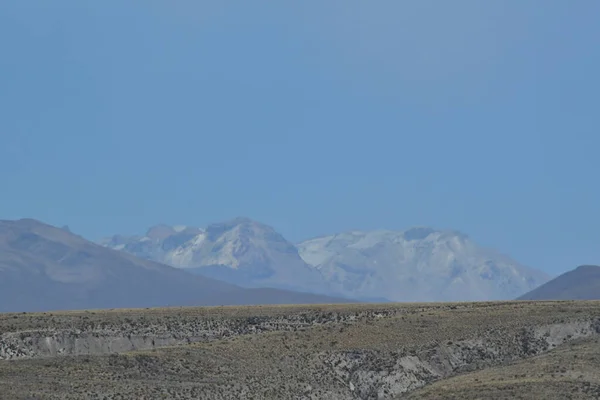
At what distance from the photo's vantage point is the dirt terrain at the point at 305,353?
89.1 meters

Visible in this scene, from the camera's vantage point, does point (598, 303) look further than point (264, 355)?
Yes

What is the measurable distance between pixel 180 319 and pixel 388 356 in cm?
2381

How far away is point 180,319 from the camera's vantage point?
120 meters

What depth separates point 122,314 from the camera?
408 ft

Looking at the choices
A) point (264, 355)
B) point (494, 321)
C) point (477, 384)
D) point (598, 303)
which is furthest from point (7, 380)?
point (598, 303)

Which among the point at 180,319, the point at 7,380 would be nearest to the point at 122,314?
the point at 180,319

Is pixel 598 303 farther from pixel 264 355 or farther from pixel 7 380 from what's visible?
pixel 7 380

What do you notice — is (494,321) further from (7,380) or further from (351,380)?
(7,380)

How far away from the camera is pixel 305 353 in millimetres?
104688

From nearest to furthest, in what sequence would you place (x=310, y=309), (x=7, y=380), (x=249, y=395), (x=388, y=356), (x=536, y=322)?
(x=7, y=380) → (x=249, y=395) → (x=388, y=356) → (x=536, y=322) → (x=310, y=309)

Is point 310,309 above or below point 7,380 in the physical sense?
above

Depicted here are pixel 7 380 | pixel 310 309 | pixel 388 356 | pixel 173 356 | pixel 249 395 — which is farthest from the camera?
pixel 310 309

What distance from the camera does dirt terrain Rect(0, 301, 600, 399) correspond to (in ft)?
292

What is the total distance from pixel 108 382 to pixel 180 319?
33.5m
